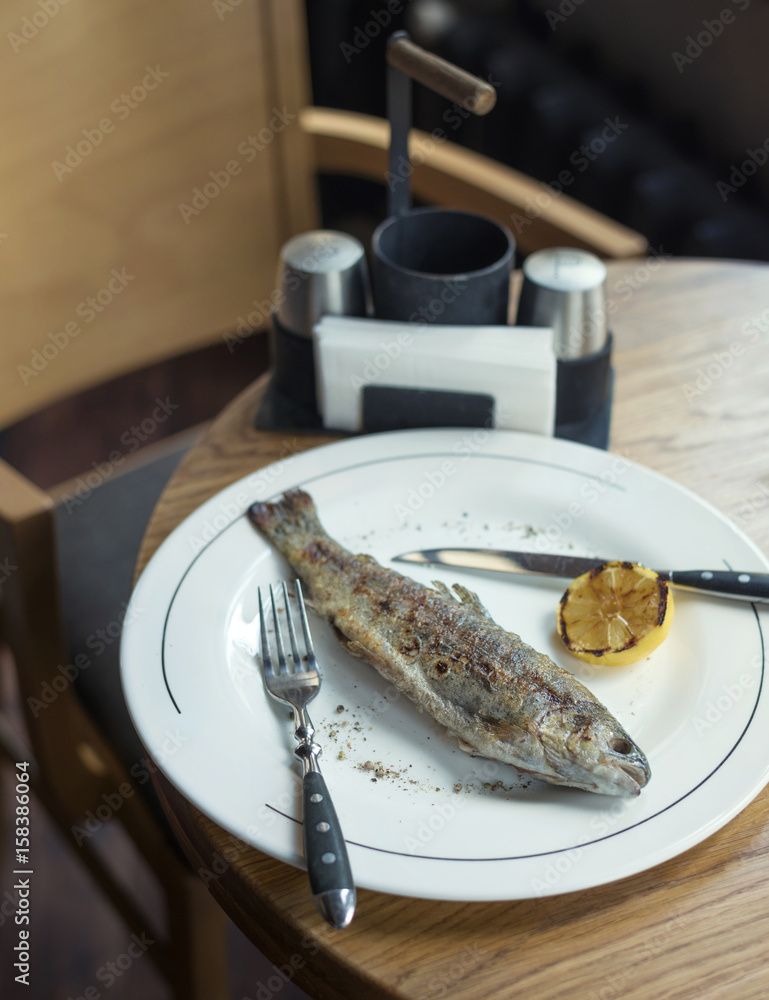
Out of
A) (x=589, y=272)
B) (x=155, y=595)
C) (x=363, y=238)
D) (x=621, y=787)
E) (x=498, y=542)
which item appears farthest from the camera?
(x=363, y=238)

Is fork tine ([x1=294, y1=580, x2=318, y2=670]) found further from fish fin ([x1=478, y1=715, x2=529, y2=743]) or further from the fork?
fish fin ([x1=478, y1=715, x2=529, y2=743])

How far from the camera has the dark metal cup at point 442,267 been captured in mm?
1171

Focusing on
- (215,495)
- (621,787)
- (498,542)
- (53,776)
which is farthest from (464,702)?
(53,776)

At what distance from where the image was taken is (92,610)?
4.58ft

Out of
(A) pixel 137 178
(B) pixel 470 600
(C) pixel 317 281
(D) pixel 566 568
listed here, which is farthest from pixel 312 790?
(A) pixel 137 178

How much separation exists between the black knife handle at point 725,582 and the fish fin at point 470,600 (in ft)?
0.68

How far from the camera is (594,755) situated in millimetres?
760

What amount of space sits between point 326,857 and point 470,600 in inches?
13.3

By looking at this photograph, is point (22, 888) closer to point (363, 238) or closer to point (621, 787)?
point (621, 787)

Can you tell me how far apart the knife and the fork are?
18 cm

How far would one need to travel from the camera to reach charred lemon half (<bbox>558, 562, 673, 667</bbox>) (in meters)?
0.90

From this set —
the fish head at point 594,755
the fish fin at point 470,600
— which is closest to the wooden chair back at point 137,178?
the fish fin at point 470,600

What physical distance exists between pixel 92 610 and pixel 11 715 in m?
0.96

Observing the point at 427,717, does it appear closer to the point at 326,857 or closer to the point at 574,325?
the point at 326,857
